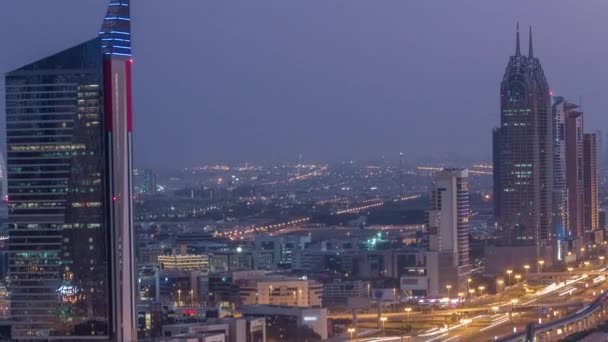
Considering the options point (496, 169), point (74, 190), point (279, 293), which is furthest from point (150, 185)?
point (74, 190)

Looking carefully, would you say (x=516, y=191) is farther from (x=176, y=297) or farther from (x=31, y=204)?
(x=31, y=204)

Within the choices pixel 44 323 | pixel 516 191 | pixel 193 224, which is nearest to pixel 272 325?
pixel 44 323

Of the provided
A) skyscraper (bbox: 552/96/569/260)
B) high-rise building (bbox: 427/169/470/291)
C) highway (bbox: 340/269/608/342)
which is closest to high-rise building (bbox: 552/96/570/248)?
skyscraper (bbox: 552/96/569/260)

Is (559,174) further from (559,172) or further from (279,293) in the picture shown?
(279,293)

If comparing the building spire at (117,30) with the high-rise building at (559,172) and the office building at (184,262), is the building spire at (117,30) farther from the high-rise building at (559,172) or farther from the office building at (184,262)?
the high-rise building at (559,172)

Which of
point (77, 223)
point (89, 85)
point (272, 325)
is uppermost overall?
point (89, 85)

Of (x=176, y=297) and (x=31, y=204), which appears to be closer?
(x=31, y=204)
